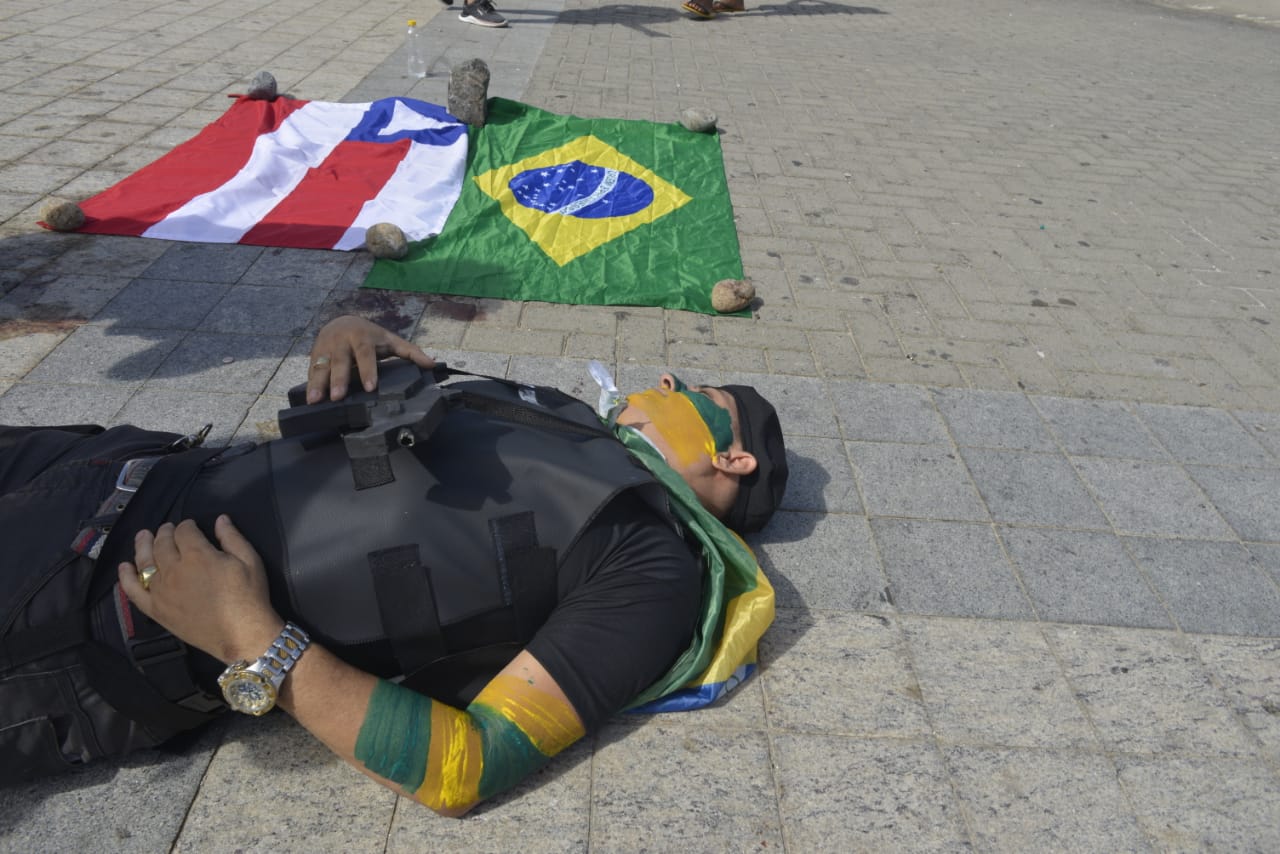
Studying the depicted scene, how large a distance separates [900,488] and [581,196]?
9.77 feet

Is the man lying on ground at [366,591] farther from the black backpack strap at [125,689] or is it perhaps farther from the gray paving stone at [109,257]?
the gray paving stone at [109,257]

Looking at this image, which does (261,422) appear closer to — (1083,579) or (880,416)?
(880,416)

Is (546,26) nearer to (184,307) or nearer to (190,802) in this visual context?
(184,307)

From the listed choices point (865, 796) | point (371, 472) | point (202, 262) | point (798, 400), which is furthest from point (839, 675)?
point (202, 262)

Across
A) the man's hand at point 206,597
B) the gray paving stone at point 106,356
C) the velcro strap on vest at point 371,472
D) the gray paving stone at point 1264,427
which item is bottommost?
the gray paving stone at point 1264,427

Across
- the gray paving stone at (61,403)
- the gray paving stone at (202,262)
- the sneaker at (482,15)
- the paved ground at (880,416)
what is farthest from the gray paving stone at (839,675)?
the sneaker at (482,15)

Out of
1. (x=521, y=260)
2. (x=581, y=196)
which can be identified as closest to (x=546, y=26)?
(x=581, y=196)

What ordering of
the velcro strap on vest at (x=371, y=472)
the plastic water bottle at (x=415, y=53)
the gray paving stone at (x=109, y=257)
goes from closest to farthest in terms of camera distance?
the velcro strap on vest at (x=371, y=472)
the gray paving stone at (x=109, y=257)
the plastic water bottle at (x=415, y=53)

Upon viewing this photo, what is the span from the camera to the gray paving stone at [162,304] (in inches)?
145

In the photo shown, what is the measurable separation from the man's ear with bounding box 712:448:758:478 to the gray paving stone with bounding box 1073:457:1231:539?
1508 millimetres

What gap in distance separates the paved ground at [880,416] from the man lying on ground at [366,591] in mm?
267

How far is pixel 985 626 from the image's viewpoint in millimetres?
2584

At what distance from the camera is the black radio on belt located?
1.80 m

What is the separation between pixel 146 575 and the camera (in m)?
1.72
